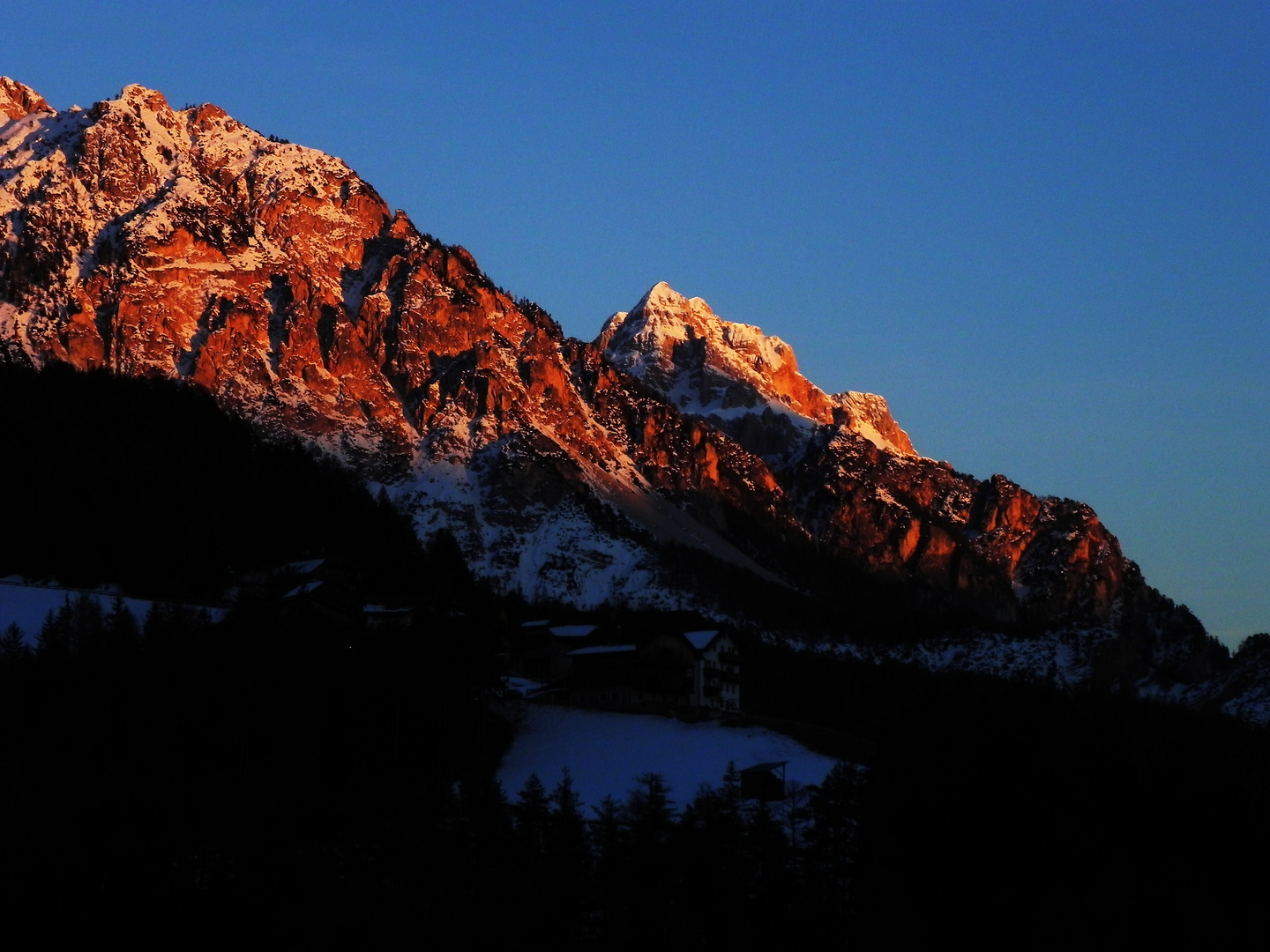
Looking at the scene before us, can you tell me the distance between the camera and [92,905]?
79.8 metres

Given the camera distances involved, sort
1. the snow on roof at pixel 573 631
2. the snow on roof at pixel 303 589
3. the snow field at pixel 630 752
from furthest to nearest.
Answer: the snow on roof at pixel 573 631, the snow on roof at pixel 303 589, the snow field at pixel 630 752

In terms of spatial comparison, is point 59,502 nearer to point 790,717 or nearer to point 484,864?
point 790,717

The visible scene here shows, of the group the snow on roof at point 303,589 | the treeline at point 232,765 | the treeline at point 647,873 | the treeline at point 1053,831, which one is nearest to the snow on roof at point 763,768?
the treeline at point 1053,831

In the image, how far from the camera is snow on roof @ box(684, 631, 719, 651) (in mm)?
150000

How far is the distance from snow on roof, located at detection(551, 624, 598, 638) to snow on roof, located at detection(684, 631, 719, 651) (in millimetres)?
7952

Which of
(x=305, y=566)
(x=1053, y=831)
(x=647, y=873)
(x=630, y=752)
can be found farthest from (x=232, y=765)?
(x=305, y=566)

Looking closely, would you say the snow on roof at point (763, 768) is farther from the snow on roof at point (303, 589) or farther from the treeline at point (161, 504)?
the treeline at point (161, 504)

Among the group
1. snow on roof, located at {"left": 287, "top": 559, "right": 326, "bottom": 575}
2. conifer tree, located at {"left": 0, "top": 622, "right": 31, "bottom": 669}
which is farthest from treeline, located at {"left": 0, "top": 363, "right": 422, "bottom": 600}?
conifer tree, located at {"left": 0, "top": 622, "right": 31, "bottom": 669}

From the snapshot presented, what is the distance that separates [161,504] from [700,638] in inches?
1807

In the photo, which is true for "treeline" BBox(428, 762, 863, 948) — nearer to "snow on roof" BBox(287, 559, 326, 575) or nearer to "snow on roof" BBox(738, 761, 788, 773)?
"snow on roof" BBox(738, 761, 788, 773)

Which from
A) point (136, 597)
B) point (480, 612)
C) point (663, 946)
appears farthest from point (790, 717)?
point (663, 946)

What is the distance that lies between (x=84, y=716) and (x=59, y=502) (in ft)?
197

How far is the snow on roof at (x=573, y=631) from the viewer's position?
498 ft

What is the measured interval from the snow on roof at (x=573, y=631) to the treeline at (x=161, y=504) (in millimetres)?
12756
